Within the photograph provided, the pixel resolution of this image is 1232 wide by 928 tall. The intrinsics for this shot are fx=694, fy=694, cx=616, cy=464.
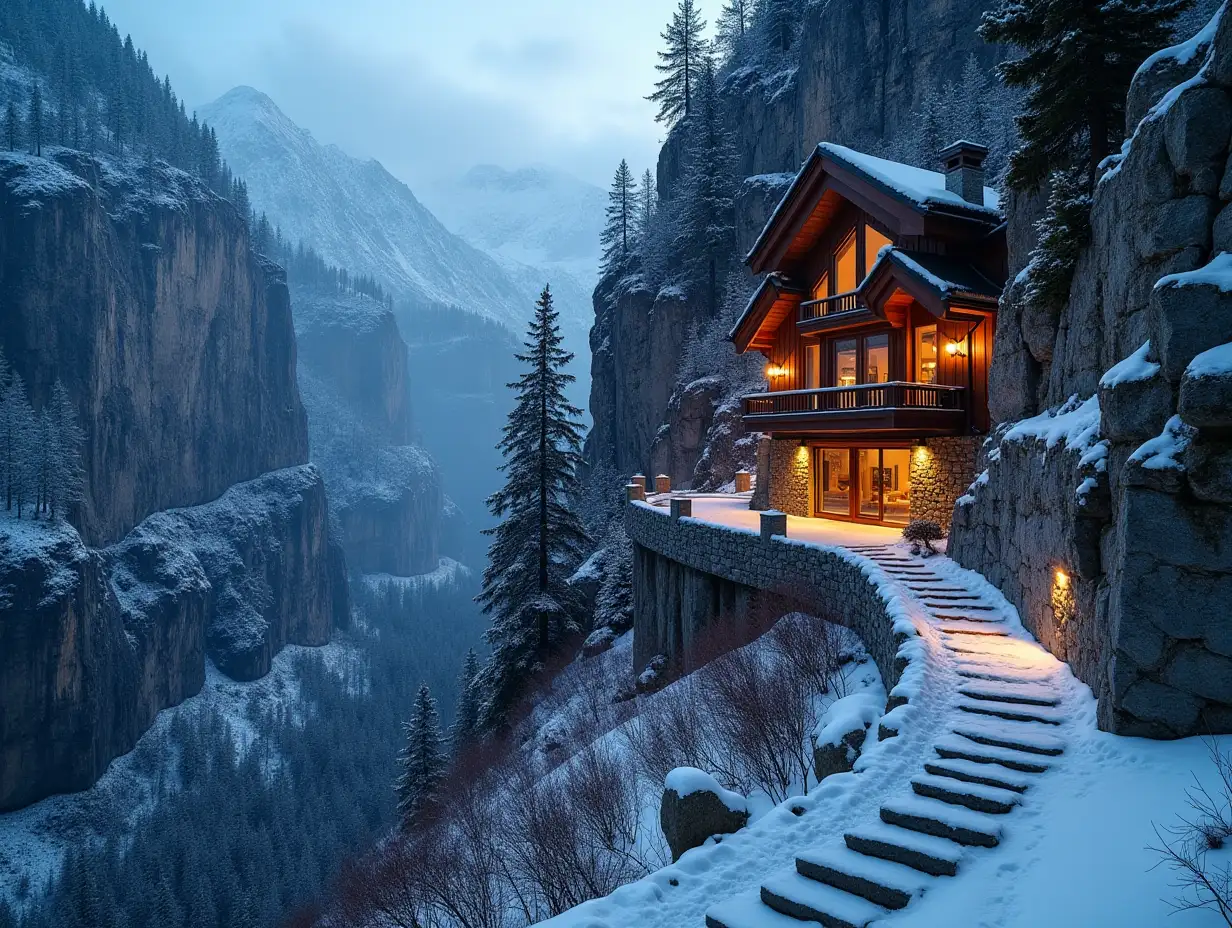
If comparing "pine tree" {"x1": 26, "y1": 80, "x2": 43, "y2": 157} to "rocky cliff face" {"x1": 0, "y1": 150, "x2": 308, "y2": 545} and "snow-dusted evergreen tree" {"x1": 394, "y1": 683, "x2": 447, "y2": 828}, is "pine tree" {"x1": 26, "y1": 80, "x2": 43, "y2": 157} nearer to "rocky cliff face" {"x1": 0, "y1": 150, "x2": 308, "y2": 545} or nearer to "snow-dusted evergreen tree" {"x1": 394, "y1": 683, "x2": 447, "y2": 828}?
"rocky cliff face" {"x1": 0, "y1": 150, "x2": 308, "y2": 545}

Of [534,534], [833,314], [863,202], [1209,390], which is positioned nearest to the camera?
[1209,390]

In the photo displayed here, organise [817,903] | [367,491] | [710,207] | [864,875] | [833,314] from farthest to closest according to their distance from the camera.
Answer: [367,491], [710,207], [833,314], [864,875], [817,903]

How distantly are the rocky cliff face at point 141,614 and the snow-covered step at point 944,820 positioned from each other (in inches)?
2724

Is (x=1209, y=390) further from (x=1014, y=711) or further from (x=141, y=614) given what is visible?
(x=141, y=614)

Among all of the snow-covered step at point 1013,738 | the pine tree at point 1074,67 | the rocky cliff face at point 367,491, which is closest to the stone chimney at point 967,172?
the pine tree at point 1074,67

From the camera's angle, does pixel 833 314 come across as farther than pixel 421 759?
No

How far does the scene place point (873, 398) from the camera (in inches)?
824

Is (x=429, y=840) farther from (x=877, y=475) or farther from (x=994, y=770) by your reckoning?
(x=877, y=475)

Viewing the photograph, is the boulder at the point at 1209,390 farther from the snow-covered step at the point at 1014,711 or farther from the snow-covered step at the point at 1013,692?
the snow-covered step at the point at 1013,692

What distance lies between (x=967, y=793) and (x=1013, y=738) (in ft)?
4.46

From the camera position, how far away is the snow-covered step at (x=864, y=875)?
5508 millimetres

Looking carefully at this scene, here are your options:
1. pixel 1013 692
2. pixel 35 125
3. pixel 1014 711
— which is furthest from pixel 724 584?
pixel 35 125

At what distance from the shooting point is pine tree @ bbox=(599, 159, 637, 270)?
224ft

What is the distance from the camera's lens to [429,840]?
12398mm
